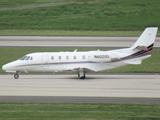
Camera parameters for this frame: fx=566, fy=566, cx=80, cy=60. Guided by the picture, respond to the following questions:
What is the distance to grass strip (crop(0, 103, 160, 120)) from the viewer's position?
A: 2836 centimetres

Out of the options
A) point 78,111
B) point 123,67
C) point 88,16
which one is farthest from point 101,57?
point 88,16

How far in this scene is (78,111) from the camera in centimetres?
3003

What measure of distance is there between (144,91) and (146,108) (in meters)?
6.77

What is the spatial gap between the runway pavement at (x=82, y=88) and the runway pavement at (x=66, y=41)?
17.1 metres

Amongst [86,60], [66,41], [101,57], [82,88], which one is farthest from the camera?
[66,41]

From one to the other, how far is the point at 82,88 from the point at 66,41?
89.2 feet

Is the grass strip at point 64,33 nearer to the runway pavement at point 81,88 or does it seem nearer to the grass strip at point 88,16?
the grass strip at point 88,16

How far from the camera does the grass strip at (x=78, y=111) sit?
28359 mm

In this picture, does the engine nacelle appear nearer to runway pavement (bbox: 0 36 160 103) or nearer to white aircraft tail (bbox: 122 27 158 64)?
white aircraft tail (bbox: 122 27 158 64)

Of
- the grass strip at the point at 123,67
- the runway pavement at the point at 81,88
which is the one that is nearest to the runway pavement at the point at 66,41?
the grass strip at the point at 123,67

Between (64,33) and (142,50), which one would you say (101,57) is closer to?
(142,50)

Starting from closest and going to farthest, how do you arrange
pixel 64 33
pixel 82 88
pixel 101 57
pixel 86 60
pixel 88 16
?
pixel 82 88 < pixel 101 57 < pixel 86 60 < pixel 64 33 < pixel 88 16

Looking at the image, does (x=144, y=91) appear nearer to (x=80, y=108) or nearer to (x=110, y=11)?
(x=80, y=108)

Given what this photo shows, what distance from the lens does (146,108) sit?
31.1 metres
